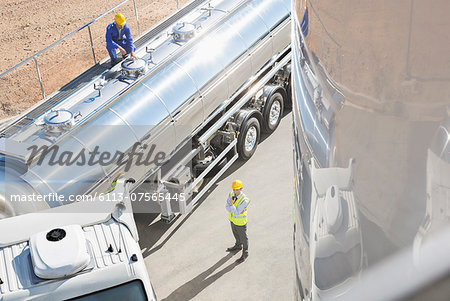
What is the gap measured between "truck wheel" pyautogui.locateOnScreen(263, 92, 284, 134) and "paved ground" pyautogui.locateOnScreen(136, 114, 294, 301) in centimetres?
87

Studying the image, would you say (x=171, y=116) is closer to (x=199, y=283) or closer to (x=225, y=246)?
(x=225, y=246)

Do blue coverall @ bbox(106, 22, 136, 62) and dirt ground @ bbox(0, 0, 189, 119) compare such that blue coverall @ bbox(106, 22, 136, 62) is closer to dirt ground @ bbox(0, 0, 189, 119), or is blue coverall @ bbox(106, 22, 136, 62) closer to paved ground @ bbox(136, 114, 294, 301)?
paved ground @ bbox(136, 114, 294, 301)

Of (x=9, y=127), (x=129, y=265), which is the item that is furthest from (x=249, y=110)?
(x=129, y=265)

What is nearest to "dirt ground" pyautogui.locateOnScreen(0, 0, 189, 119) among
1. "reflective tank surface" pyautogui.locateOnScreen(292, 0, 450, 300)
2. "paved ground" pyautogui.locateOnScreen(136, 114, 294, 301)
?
"paved ground" pyautogui.locateOnScreen(136, 114, 294, 301)

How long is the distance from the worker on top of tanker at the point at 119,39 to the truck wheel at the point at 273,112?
2.74m

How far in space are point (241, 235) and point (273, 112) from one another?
3.59 m

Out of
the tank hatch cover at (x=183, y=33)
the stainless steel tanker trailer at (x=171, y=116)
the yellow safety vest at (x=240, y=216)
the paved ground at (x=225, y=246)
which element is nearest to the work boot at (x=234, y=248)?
the paved ground at (x=225, y=246)

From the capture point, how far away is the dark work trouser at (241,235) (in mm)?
7832

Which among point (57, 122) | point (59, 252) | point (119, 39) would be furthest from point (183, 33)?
point (59, 252)

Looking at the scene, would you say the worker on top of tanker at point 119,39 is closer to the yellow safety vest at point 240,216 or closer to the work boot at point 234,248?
the yellow safety vest at point 240,216

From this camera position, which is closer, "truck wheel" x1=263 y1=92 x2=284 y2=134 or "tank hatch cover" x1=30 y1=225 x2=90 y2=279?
"tank hatch cover" x1=30 y1=225 x2=90 y2=279

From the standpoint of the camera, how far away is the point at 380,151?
116cm

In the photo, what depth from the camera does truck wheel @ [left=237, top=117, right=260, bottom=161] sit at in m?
9.79

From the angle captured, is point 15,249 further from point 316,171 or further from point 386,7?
point 386,7
